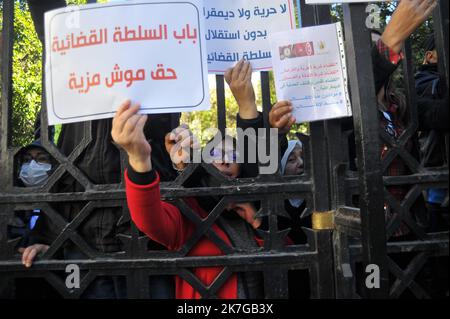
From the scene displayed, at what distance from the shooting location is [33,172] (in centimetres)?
245

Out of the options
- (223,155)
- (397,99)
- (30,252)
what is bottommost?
(30,252)

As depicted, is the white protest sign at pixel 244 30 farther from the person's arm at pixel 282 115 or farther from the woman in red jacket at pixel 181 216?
the person's arm at pixel 282 115

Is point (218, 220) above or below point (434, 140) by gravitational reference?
below

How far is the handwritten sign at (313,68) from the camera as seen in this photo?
6.69 feet

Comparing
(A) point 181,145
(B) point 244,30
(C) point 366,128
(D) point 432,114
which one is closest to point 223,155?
(A) point 181,145

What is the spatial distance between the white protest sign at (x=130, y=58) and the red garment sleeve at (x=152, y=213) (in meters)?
0.31

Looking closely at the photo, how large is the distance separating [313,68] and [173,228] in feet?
3.03

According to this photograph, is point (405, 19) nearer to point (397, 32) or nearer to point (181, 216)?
point (397, 32)

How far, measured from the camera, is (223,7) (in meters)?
2.20

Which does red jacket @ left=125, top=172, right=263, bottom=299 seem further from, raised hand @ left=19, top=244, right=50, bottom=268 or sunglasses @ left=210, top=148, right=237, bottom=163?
raised hand @ left=19, top=244, right=50, bottom=268

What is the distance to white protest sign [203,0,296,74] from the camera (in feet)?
7.14

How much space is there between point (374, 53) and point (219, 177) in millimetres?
868

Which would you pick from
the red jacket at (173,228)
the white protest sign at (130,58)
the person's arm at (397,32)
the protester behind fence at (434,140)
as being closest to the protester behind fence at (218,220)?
the red jacket at (173,228)

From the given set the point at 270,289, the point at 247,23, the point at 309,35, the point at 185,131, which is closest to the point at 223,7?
the point at 247,23
